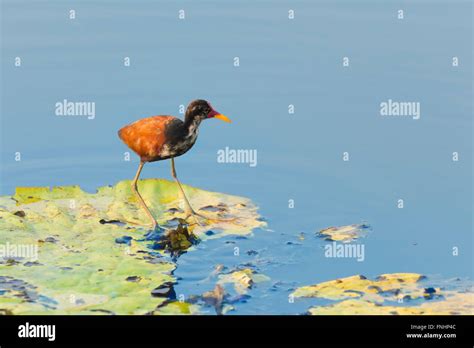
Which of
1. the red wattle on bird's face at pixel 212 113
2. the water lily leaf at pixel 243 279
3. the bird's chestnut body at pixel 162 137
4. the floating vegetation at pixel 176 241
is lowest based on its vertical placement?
the water lily leaf at pixel 243 279

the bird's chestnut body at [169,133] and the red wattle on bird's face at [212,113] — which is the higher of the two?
the red wattle on bird's face at [212,113]

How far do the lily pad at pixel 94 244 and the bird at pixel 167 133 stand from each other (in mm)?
830

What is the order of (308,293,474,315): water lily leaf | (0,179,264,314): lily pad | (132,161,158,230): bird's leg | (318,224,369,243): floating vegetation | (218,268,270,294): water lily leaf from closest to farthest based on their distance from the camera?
(308,293,474,315): water lily leaf < (0,179,264,314): lily pad < (218,268,270,294): water lily leaf < (318,224,369,243): floating vegetation < (132,161,158,230): bird's leg

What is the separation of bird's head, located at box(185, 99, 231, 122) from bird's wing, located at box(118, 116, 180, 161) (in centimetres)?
18

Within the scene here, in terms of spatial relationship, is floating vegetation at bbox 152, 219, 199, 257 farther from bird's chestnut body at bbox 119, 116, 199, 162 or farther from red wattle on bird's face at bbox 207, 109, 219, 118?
red wattle on bird's face at bbox 207, 109, 219, 118

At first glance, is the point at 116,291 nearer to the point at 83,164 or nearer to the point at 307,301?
the point at 307,301

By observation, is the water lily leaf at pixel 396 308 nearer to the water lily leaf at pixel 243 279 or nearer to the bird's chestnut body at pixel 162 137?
the water lily leaf at pixel 243 279

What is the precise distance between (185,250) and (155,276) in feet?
2.15

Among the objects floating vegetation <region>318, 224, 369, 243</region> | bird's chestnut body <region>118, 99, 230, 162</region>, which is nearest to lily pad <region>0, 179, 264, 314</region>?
floating vegetation <region>318, 224, 369, 243</region>

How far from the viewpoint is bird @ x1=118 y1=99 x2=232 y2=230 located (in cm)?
1253

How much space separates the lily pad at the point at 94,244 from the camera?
11484 millimetres

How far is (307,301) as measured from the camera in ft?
37.8

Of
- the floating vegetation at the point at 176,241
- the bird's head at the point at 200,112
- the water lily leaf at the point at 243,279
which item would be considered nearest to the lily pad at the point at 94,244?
the floating vegetation at the point at 176,241
